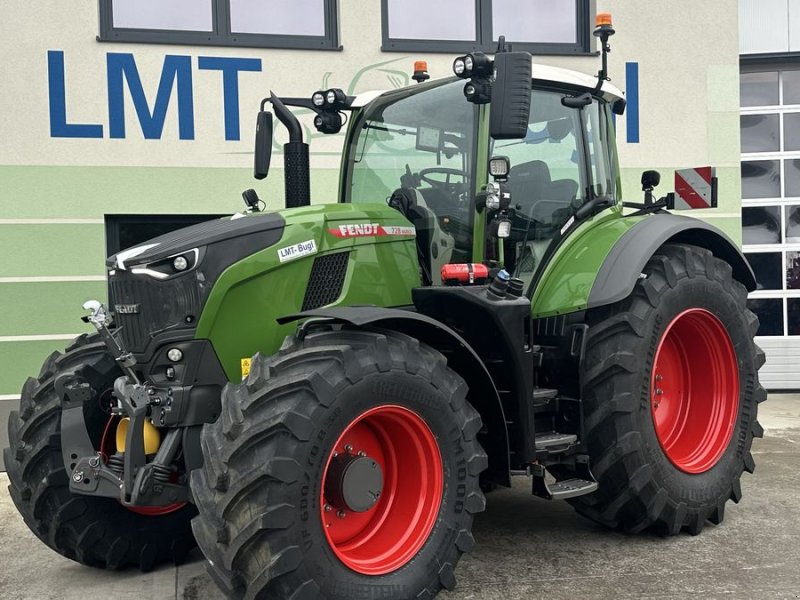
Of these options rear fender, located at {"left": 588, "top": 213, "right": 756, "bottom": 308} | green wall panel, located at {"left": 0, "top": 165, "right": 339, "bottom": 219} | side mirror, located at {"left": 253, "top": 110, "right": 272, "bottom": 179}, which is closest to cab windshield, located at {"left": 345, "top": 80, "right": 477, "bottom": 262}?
side mirror, located at {"left": 253, "top": 110, "right": 272, "bottom": 179}

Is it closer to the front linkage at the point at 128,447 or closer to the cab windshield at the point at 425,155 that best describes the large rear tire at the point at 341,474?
the front linkage at the point at 128,447

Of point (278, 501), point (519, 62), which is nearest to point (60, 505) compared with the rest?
Answer: point (278, 501)

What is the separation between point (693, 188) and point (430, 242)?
4.19 m

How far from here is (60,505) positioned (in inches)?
163

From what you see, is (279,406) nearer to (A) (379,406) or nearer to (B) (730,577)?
(A) (379,406)

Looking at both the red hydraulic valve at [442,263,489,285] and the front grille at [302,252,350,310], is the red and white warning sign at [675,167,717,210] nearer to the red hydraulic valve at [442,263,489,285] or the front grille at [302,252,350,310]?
the red hydraulic valve at [442,263,489,285]

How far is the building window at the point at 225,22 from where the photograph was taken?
744cm

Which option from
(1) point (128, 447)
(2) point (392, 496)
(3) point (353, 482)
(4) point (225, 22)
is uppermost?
(4) point (225, 22)

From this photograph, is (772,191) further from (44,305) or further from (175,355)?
(175,355)

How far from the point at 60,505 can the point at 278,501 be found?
1.54 metres

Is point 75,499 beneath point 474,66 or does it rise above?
beneath

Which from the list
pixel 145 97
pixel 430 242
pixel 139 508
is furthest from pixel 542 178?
pixel 145 97

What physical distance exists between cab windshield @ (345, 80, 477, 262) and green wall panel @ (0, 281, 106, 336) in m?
3.39

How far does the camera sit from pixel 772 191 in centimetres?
978
